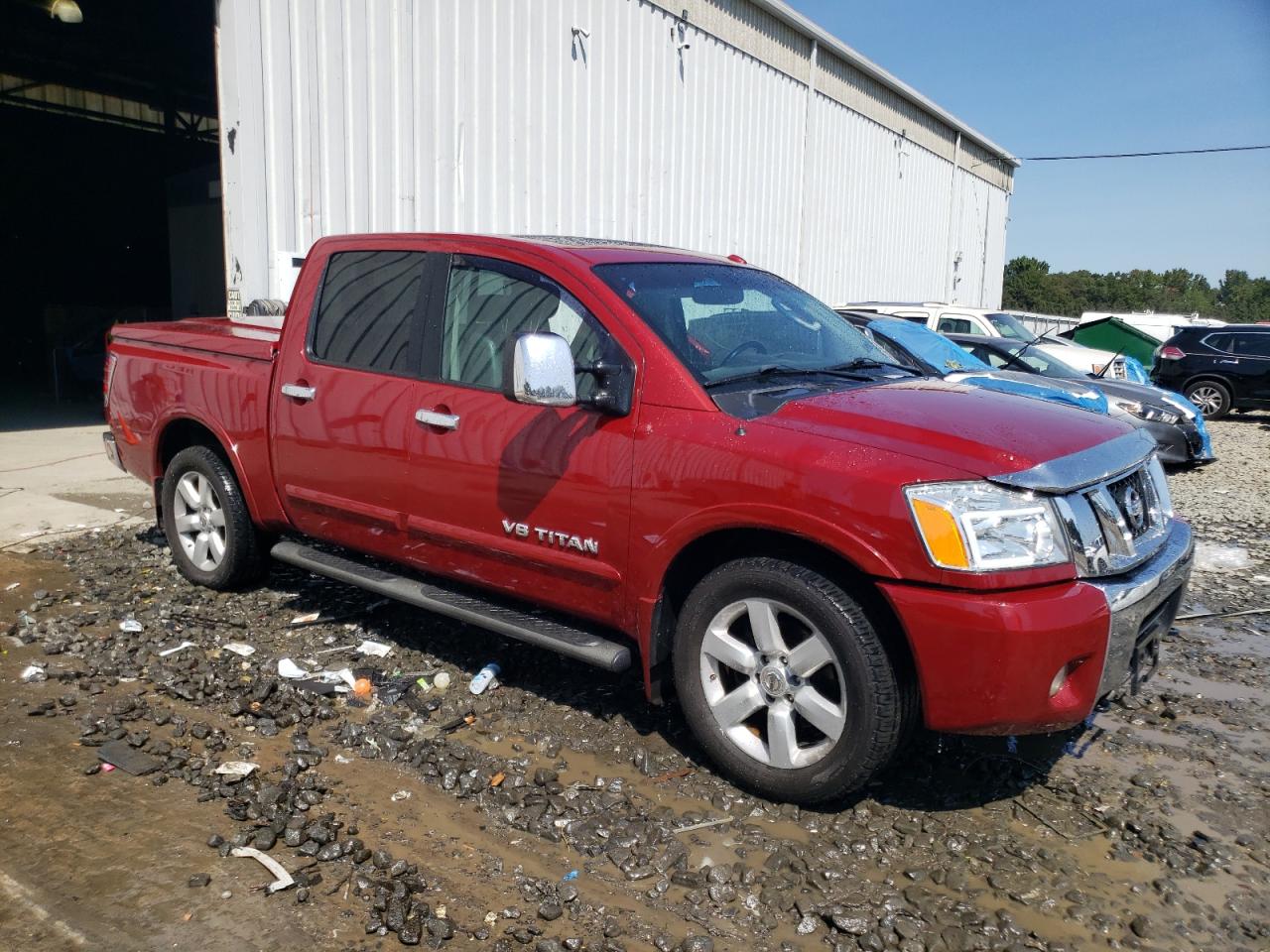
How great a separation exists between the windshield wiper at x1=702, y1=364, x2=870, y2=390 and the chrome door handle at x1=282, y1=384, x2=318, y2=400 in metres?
2.02

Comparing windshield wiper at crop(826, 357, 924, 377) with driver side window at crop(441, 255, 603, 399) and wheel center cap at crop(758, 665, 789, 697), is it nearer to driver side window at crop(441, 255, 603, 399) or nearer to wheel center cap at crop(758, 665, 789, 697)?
driver side window at crop(441, 255, 603, 399)

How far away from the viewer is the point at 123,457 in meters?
5.77

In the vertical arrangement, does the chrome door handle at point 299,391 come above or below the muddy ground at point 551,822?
above

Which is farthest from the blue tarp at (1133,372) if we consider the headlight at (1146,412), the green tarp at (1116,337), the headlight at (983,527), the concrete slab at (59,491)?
the concrete slab at (59,491)

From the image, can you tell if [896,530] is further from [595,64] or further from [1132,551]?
[595,64]

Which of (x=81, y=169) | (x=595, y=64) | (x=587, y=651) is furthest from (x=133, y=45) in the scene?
(x=587, y=651)

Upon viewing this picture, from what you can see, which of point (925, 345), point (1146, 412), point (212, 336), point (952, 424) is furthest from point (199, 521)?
point (1146, 412)

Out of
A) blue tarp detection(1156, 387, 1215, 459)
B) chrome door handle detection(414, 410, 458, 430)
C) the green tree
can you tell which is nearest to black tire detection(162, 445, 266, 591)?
chrome door handle detection(414, 410, 458, 430)

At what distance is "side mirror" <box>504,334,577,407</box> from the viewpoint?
3.25m

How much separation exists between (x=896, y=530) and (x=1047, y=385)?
19.4 ft

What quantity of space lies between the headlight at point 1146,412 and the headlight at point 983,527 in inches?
323

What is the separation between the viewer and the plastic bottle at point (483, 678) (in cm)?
408

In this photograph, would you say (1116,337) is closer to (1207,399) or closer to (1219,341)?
(1219,341)

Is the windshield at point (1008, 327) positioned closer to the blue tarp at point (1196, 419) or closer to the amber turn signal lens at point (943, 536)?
the blue tarp at point (1196, 419)
